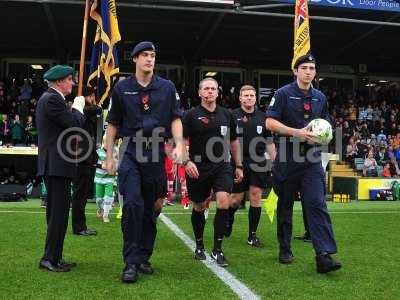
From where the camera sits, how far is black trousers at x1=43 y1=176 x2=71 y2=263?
5.61m

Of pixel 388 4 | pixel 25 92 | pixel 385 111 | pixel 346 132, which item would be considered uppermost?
pixel 388 4

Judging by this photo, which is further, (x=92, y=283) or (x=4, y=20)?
(x=4, y=20)

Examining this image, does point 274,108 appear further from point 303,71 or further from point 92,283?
point 92,283

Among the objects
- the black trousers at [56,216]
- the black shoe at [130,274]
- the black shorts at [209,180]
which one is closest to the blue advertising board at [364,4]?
the black shorts at [209,180]

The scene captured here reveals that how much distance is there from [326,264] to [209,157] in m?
1.74

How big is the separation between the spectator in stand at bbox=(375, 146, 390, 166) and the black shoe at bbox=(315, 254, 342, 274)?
16.8m

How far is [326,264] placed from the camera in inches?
216

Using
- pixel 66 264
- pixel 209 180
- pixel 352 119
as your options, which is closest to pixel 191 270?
pixel 209 180

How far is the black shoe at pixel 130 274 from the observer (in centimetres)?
507

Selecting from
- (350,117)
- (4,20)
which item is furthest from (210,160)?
(350,117)

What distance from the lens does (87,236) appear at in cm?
807

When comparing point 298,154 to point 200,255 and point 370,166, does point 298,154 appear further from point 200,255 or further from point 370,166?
point 370,166

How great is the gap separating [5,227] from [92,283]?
4.28 meters

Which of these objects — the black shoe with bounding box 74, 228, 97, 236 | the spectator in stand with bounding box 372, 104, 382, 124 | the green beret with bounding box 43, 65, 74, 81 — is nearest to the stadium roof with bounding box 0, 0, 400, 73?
the spectator in stand with bounding box 372, 104, 382, 124
